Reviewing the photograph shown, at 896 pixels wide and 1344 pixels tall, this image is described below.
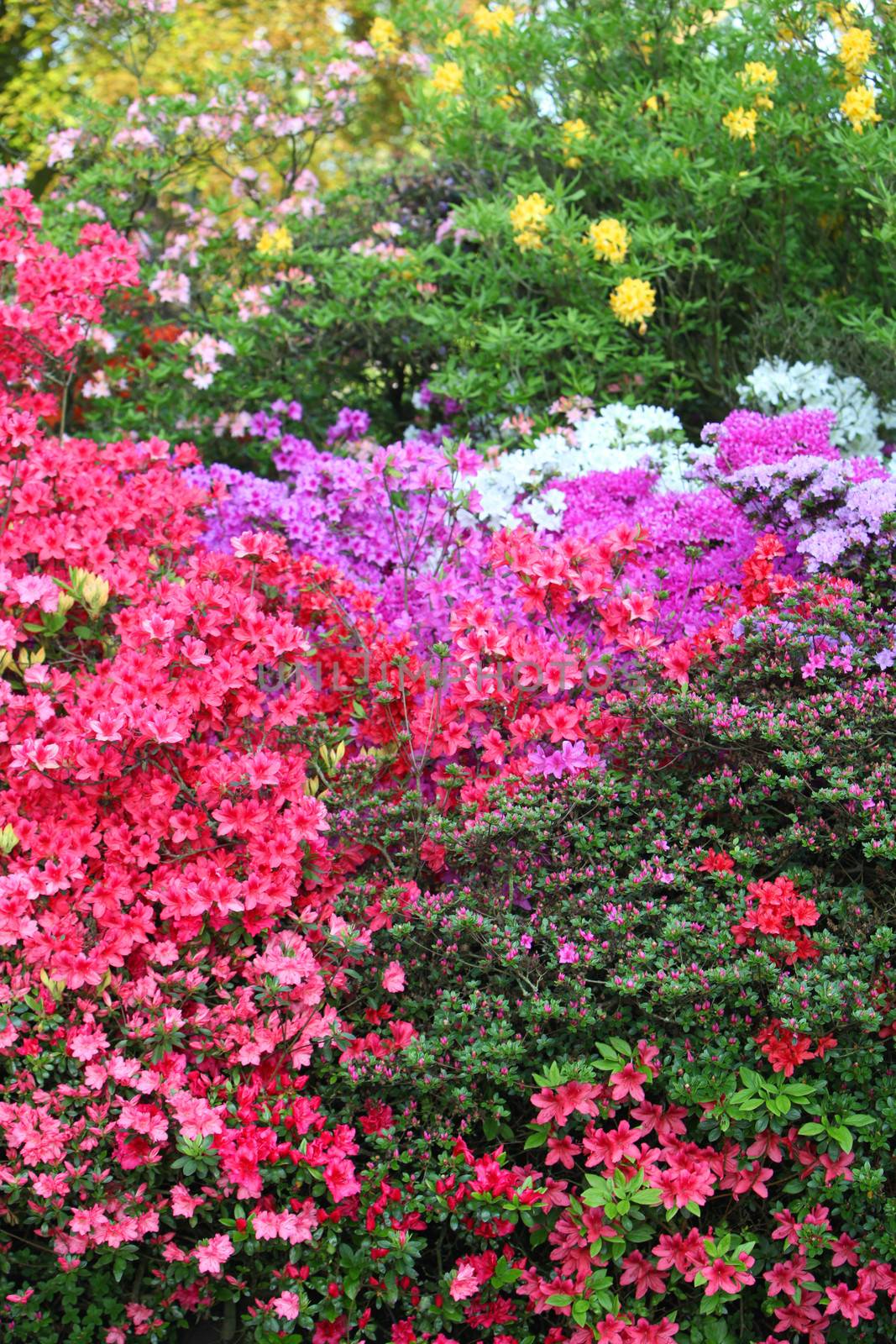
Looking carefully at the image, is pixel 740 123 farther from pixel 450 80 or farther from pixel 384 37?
pixel 384 37

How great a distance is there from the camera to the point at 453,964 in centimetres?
272

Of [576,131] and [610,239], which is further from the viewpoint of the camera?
[576,131]

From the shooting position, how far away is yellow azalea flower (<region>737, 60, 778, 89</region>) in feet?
15.1

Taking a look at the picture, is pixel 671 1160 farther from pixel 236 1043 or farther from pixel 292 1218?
pixel 236 1043

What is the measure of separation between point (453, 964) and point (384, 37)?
15.3ft

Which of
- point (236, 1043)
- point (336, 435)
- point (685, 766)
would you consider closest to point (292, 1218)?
point (236, 1043)

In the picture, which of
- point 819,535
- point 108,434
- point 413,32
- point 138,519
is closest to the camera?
point 819,535

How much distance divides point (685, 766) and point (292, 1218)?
1.29 m

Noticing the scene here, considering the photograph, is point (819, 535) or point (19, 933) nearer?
point (19, 933)

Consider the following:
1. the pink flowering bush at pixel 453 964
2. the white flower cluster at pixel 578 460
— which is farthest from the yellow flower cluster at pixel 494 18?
the pink flowering bush at pixel 453 964

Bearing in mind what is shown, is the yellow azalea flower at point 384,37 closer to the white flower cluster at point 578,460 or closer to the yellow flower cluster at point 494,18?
the yellow flower cluster at point 494,18

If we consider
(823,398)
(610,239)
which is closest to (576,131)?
(610,239)

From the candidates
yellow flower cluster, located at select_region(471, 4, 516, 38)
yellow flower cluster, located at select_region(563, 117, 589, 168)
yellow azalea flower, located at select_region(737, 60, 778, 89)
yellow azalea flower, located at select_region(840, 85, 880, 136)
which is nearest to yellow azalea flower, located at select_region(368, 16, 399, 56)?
yellow flower cluster, located at select_region(471, 4, 516, 38)

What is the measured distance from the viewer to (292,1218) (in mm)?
2322
